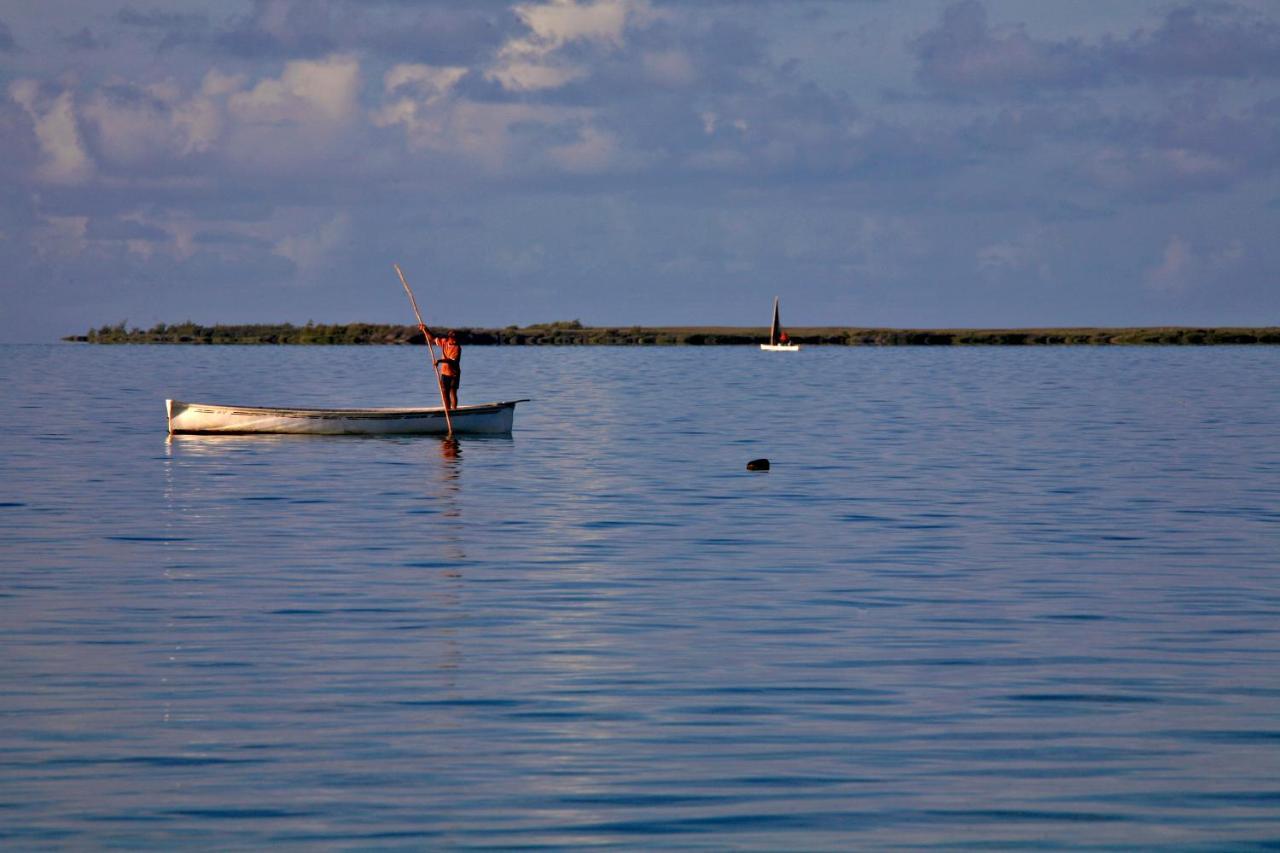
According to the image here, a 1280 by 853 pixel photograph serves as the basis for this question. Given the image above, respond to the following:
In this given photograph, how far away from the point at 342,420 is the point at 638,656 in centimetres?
3252

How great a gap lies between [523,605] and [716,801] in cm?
879

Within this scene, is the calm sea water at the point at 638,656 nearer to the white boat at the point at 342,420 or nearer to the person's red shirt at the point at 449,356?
the person's red shirt at the point at 449,356

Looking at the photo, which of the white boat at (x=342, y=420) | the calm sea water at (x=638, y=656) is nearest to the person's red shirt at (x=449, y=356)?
the white boat at (x=342, y=420)

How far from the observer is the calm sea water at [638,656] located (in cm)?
1181

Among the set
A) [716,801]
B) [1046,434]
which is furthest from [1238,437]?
[716,801]

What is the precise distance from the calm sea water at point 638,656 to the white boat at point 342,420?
7.00 meters

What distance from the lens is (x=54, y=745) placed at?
13.4 m

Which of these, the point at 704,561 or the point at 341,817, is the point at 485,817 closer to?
the point at 341,817

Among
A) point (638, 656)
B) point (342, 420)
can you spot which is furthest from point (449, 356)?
point (638, 656)

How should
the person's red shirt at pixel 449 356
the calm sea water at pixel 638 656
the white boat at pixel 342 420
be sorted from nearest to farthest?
the calm sea water at pixel 638 656
the person's red shirt at pixel 449 356
the white boat at pixel 342 420

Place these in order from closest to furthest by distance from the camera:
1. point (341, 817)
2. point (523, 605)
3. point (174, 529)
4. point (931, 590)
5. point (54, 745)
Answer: point (341, 817)
point (54, 745)
point (523, 605)
point (931, 590)
point (174, 529)

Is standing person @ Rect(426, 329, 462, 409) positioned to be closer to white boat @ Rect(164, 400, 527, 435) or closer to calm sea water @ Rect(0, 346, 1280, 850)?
white boat @ Rect(164, 400, 527, 435)

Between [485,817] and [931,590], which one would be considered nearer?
[485,817]

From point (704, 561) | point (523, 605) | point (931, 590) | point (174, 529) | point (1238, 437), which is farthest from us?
point (1238, 437)
